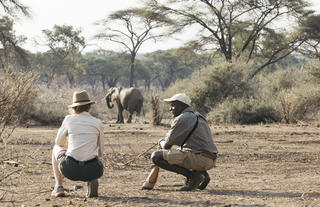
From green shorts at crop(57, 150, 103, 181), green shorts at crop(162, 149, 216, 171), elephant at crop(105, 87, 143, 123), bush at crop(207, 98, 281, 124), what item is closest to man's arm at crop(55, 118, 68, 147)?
green shorts at crop(57, 150, 103, 181)

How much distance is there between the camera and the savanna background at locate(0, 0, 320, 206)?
5824 mm

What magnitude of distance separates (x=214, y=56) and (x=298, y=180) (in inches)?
883

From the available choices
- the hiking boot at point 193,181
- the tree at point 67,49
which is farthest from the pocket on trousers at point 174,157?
the tree at point 67,49

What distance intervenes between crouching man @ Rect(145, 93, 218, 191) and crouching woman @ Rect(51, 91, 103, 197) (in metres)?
0.82

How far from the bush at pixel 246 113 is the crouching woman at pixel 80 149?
12224mm

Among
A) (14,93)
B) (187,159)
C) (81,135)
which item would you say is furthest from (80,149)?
(14,93)

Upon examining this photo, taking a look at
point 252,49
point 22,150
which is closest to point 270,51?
point 252,49

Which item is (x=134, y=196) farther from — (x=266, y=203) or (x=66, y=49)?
(x=66, y=49)

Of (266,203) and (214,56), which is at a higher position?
(214,56)

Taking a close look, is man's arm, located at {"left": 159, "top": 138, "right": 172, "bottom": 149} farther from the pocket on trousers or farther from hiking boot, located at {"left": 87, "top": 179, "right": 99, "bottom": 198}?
hiking boot, located at {"left": 87, "top": 179, "right": 99, "bottom": 198}

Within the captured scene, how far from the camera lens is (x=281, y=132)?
44.6 feet

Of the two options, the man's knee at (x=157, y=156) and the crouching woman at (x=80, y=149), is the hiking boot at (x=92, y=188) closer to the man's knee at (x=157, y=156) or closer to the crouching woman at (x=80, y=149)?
the crouching woman at (x=80, y=149)

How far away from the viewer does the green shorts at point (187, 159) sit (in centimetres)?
574

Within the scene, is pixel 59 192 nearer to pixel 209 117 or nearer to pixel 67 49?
→ pixel 209 117
